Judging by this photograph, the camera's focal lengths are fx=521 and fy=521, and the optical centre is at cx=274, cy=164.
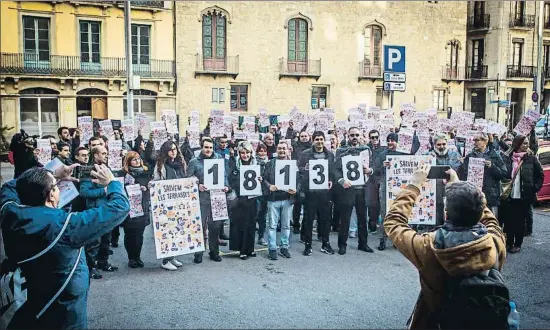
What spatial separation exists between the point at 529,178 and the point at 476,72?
99.6ft

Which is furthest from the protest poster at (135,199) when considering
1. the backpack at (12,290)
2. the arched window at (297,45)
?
the arched window at (297,45)

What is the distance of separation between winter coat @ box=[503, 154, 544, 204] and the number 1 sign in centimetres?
375

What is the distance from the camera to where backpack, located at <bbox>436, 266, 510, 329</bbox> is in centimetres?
287

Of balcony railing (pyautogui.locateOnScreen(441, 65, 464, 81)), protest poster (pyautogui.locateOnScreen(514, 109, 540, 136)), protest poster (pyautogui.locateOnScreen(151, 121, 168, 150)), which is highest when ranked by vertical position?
balcony railing (pyautogui.locateOnScreen(441, 65, 464, 81))

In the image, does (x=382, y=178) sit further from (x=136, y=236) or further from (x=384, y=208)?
(x=136, y=236)

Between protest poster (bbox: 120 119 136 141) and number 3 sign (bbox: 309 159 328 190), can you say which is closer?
number 3 sign (bbox: 309 159 328 190)

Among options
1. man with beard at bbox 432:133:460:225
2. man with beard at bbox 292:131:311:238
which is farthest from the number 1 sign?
man with beard at bbox 432:133:460:225

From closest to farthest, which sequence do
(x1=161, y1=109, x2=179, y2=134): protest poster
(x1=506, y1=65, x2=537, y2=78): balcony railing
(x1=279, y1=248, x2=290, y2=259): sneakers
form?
1. (x1=279, y1=248, x2=290, y2=259): sneakers
2. (x1=161, y1=109, x2=179, y2=134): protest poster
3. (x1=506, y1=65, x2=537, y2=78): balcony railing

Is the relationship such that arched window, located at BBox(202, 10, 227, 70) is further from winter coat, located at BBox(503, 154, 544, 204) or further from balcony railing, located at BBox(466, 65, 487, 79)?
winter coat, located at BBox(503, 154, 544, 204)

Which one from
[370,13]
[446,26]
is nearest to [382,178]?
[370,13]

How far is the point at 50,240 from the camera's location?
11.3ft

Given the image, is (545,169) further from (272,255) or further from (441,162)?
(272,255)

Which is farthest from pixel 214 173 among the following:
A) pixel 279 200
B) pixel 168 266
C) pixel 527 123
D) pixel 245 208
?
pixel 527 123

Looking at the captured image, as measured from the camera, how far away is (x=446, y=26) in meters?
34.0
